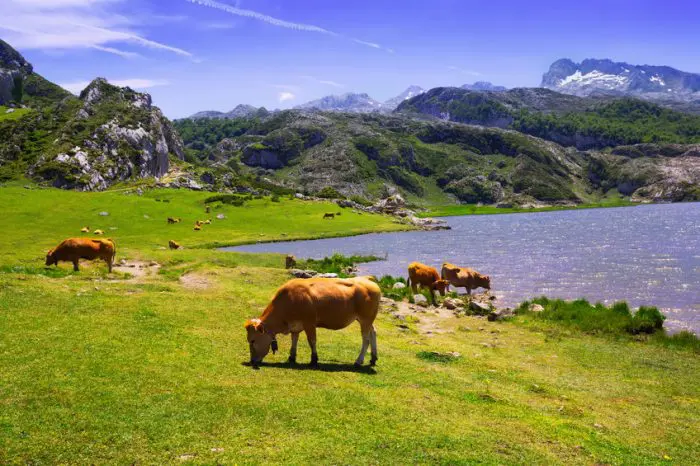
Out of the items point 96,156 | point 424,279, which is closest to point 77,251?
point 424,279

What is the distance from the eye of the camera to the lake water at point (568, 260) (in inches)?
1745

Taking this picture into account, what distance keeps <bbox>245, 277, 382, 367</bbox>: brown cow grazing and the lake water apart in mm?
26164

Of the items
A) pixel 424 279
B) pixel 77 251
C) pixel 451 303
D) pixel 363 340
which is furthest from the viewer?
pixel 424 279

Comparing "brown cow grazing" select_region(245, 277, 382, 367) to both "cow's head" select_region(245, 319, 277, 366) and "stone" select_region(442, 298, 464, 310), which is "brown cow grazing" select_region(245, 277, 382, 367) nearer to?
"cow's head" select_region(245, 319, 277, 366)

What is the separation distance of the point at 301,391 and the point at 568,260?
61650mm

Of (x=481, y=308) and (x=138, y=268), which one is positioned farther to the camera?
(x=138, y=268)

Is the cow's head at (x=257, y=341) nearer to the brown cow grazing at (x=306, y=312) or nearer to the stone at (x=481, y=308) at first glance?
the brown cow grazing at (x=306, y=312)

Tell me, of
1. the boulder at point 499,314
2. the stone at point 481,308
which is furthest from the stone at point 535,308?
the stone at point 481,308

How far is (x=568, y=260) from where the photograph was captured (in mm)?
67062

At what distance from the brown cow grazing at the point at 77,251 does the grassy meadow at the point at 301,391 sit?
6080 mm

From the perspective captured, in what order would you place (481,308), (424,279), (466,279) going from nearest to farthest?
(481,308) < (424,279) < (466,279)

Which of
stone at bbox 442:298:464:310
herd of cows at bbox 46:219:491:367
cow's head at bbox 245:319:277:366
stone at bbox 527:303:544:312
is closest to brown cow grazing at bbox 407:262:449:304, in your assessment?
stone at bbox 442:298:464:310

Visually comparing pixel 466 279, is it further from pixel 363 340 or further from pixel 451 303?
pixel 363 340

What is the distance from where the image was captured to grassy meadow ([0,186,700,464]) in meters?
10.9
